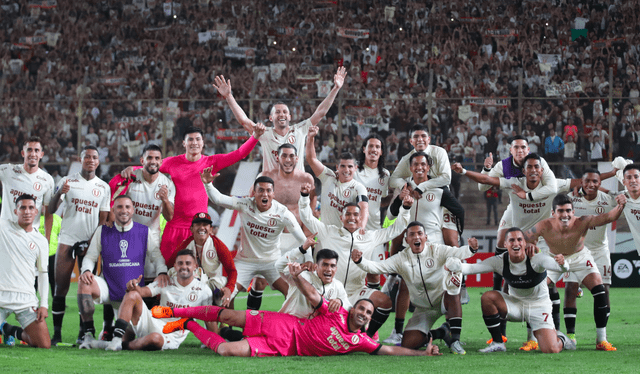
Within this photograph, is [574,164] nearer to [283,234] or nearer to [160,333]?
[283,234]

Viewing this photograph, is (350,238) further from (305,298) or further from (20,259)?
(20,259)

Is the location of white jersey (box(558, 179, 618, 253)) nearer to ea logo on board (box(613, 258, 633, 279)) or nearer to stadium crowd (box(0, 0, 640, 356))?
stadium crowd (box(0, 0, 640, 356))

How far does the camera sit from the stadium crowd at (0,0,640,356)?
7469 mm

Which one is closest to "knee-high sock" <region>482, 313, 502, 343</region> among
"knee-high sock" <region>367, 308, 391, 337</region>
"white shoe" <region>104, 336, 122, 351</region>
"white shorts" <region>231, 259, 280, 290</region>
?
"knee-high sock" <region>367, 308, 391, 337</region>

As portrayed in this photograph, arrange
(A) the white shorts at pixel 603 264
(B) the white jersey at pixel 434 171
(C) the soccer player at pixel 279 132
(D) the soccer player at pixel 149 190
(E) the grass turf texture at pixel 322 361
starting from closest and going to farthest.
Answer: (E) the grass turf texture at pixel 322 361 → (D) the soccer player at pixel 149 190 → (A) the white shorts at pixel 603 264 → (B) the white jersey at pixel 434 171 → (C) the soccer player at pixel 279 132

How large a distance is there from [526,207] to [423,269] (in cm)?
205

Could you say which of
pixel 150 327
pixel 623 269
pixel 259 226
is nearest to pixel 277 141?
pixel 259 226

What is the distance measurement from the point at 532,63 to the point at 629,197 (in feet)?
40.5

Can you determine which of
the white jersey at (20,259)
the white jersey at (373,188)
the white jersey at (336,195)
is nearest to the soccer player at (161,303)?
the white jersey at (20,259)

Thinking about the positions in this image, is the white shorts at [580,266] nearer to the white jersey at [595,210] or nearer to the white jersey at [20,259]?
the white jersey at [595,210]

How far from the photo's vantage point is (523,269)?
7367 mm

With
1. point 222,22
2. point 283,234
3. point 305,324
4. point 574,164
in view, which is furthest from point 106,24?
point 305,324

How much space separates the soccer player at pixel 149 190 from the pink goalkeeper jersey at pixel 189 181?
9cm

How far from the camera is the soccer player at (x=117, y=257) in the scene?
25.4 ft
